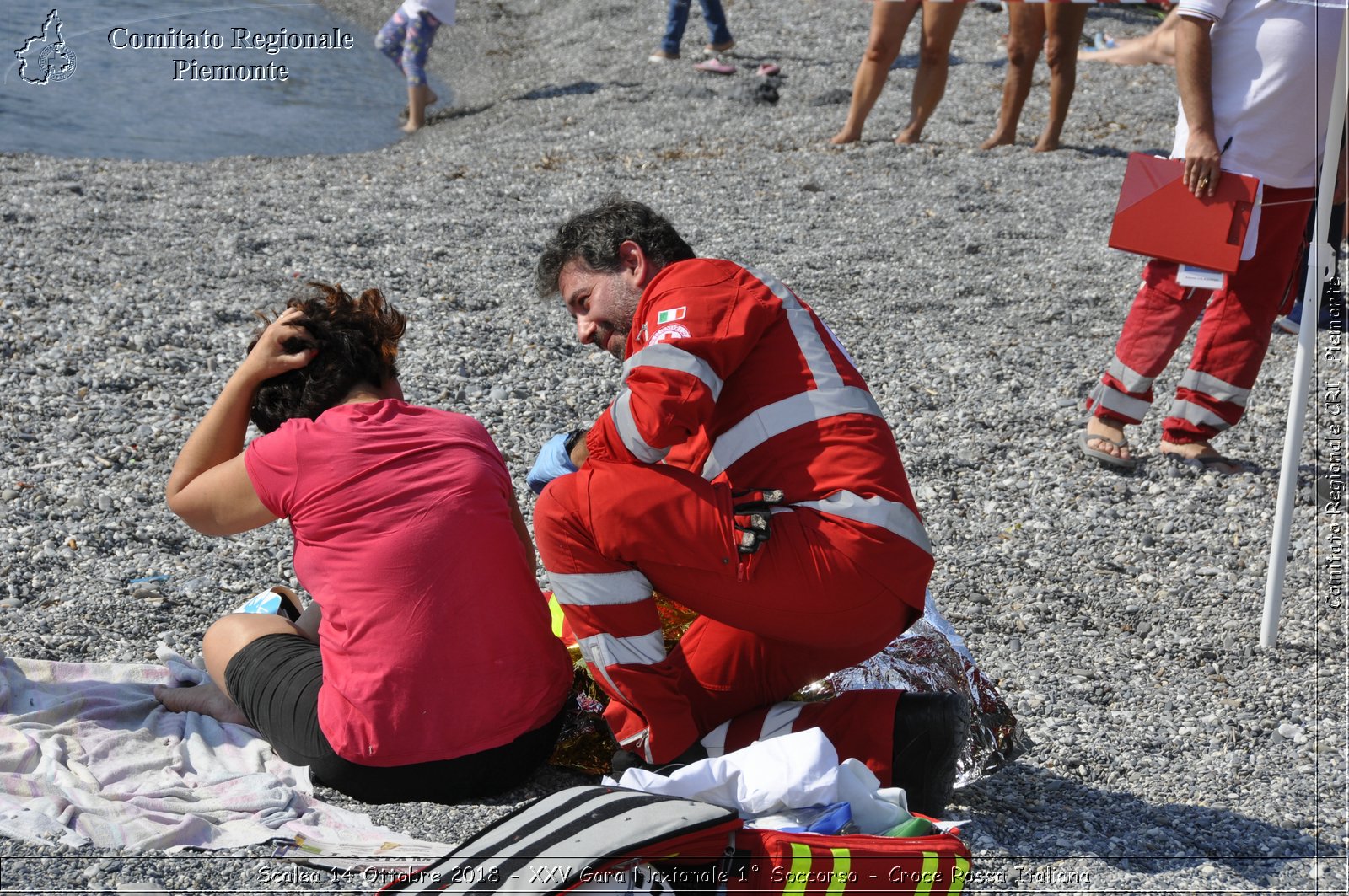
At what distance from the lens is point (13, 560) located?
3.64 m

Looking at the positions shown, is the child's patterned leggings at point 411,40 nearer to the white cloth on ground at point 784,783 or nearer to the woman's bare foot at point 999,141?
the woman's bare foot at point 999,141

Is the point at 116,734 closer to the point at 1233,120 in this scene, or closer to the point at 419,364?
the point at 419,364

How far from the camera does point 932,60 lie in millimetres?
8344

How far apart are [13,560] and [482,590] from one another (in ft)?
6.24

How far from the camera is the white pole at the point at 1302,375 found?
129 inches

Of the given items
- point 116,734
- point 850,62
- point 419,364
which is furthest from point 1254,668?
point 850,62

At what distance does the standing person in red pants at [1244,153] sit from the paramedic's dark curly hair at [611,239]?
7.04 feet

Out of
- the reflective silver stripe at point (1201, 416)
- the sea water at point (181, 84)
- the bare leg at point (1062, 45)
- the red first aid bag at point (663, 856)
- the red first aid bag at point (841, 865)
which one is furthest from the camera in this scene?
the sea water at point (181, 84)

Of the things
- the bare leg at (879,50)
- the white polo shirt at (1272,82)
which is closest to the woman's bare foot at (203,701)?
the white polo shirt at (1272,82)

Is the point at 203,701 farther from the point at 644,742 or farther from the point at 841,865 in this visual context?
the point at 841,865

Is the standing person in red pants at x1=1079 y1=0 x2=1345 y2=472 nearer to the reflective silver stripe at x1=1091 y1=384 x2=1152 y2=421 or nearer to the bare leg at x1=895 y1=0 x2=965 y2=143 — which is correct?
the reflective silver stripe at x1=1091 y1=384 x2=1152 y2=421

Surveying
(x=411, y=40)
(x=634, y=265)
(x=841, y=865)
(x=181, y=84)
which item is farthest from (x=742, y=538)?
(x=181, y=84)

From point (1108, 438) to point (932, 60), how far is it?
4.45 meters

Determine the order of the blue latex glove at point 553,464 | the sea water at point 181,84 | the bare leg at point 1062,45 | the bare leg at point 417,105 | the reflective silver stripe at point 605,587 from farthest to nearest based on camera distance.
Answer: the bare leg at point 417,105, the sea water at point 181,84, the bare leg at point 1062,45, the blue latex glove at point 553,464, the reflective silver stripe at point 605,587
